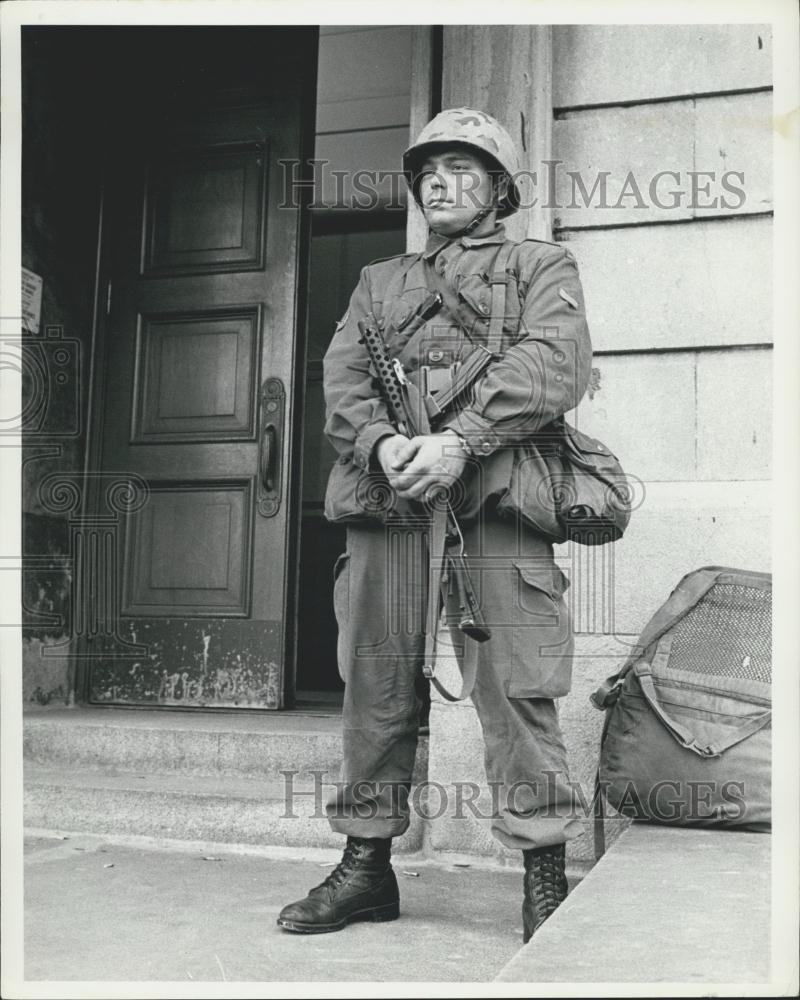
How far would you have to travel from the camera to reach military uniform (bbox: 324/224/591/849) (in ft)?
8.50

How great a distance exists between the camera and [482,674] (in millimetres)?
2656

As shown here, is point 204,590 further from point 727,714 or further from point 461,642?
point 727,714

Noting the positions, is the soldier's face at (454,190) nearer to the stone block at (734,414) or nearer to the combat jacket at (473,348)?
the combat jacket at (473,348)

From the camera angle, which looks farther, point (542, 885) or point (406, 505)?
point (406, 505)

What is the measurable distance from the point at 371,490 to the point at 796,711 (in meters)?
1.13

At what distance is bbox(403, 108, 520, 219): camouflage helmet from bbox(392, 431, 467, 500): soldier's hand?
2.49 feet

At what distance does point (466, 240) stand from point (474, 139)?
0.25 metres

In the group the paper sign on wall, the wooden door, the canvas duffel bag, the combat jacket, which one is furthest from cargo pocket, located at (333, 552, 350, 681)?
the paper sign on wall

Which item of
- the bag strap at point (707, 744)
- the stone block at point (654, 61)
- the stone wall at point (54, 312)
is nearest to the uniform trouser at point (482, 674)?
the bag strap at point (707, 744)

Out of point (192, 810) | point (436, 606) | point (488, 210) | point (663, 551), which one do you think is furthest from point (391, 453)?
point (192, 810)

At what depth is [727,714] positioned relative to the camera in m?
2.93

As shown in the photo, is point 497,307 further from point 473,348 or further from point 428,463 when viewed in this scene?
point 428,463

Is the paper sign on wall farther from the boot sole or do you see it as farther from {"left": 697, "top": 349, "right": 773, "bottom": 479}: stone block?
the boot sole

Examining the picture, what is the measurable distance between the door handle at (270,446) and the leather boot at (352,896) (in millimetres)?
2031
